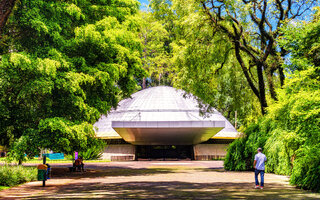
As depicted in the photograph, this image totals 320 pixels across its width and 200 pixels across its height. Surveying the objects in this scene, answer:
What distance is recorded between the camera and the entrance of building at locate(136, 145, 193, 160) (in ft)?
171

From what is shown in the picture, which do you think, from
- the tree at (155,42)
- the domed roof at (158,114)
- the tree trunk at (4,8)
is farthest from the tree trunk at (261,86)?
the tree at (155,42)

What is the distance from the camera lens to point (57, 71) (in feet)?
69.8

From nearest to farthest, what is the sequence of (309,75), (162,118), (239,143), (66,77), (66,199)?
(66,199) < (309,75) < (66,77) < (239,143) < (162,118)

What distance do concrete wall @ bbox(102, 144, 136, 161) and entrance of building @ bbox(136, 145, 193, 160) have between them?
1.32 m

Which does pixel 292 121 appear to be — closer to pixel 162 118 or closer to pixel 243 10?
pixel 243 10

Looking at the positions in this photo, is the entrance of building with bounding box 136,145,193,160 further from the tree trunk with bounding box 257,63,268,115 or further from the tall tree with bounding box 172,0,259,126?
the tree trunk with bounding box 257,63,268,115

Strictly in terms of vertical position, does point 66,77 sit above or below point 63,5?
below

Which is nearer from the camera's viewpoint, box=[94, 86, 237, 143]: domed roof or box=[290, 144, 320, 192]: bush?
box=[290, 144, 320, 192]: bush

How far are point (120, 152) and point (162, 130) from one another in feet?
33.8

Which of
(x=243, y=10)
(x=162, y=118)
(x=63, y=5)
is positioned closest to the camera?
(x=63, y=5)

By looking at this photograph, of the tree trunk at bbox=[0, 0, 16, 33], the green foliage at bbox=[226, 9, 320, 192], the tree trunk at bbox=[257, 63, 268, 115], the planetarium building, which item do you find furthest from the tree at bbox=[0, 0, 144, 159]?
the planetarium building

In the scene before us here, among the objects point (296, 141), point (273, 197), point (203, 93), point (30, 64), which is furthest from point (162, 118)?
point (273, 197)

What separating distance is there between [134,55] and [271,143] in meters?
Result: 10.5

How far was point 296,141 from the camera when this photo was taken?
1462 centimetres
